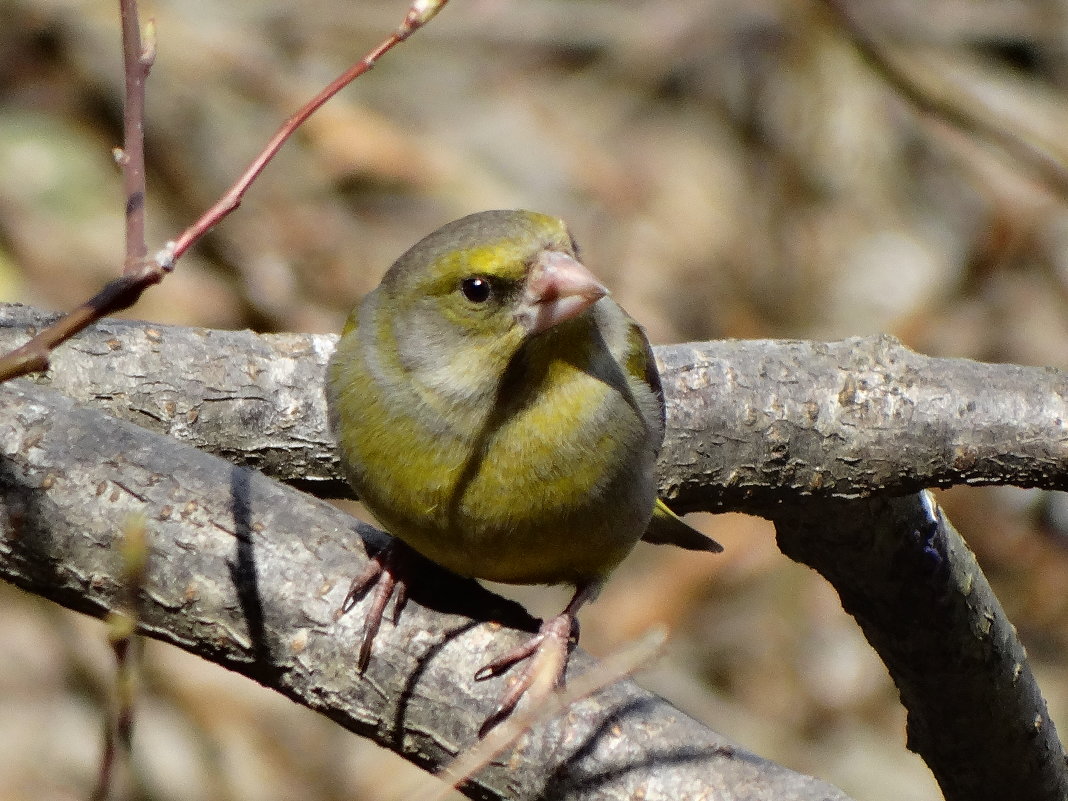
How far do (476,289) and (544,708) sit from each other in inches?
42.0

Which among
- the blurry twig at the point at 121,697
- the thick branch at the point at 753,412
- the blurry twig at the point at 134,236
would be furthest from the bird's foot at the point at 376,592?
the blurry twig at the point at 121,697

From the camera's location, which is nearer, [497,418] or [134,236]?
[134,236]

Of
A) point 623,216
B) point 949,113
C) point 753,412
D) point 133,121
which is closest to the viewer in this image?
point 133,121

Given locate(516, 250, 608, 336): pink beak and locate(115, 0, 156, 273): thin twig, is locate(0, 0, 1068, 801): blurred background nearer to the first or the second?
locate(516, 250, 608, 336): pink beak

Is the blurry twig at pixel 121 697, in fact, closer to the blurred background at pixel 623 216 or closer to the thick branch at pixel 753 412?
the thick branch at pixel 753 412

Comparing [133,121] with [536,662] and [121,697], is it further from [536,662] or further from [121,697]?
[536,662]

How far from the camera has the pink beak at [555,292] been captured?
3.00m

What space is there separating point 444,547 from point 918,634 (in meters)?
1.53

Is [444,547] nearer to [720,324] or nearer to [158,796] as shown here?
[158,796]

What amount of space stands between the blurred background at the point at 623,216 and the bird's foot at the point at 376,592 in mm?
2637

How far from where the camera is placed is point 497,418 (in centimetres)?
317

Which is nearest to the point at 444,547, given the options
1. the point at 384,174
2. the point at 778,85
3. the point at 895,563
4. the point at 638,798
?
the point at 638,798

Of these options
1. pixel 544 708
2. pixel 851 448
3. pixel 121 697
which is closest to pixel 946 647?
pixel 851 448

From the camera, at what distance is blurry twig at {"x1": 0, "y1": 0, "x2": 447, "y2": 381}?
171 cm
